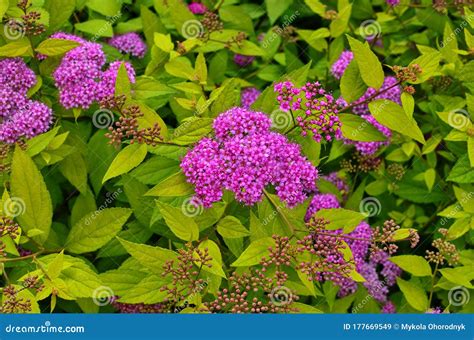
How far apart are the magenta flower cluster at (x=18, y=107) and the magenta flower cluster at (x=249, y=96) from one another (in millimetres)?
1315

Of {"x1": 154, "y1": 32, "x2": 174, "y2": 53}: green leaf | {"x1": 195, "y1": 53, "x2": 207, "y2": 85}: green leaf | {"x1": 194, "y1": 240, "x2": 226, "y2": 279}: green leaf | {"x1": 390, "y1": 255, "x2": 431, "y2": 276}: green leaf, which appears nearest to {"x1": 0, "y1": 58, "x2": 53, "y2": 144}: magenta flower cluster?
{"x1": 154, "y1": 32, "x2": 174, "y2": 53}: green leaf

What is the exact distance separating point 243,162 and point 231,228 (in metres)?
0.40

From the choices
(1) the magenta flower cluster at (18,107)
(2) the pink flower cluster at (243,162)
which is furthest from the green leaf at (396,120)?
(1) the magenta flower cluster at (18,107)

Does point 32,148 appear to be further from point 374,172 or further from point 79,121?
point 374,172

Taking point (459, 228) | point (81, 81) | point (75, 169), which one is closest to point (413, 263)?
point (459, 228)

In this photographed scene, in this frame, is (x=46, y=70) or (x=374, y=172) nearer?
(x=46, y=70)

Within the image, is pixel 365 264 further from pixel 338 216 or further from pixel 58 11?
pixel 58 11

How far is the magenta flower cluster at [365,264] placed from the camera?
3721 millimetres

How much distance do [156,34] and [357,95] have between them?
1324mm

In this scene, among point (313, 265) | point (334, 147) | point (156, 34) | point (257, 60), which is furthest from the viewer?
point (257, 60)

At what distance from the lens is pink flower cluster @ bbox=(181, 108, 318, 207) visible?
2750mm

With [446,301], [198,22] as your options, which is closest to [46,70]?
[198,22]

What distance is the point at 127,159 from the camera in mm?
2828

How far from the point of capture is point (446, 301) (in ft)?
12.4
